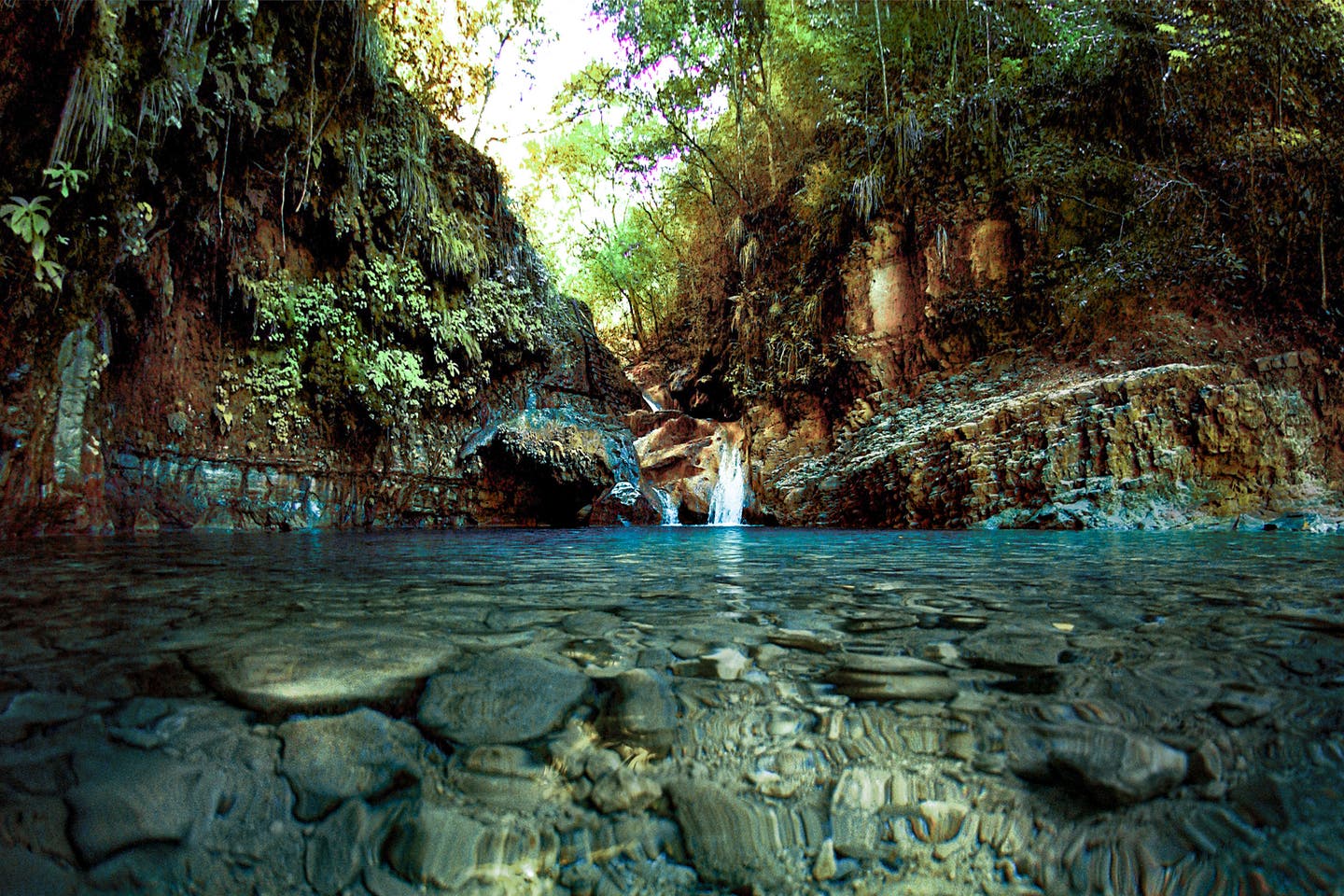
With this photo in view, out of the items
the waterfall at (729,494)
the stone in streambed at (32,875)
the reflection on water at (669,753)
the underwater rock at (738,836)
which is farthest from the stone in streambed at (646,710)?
the waterfall at (729,494)

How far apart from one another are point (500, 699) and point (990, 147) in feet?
41.2

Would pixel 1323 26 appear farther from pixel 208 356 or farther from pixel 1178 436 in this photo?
pixel 208 356

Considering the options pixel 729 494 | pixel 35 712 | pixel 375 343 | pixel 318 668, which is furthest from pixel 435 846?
pixel 729 494

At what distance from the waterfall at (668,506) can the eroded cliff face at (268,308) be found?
5.56ft

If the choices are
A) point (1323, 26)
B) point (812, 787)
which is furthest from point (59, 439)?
point (1323, 26)

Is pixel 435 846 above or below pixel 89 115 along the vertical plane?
below

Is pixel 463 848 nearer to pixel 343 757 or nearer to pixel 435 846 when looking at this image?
pixel 435 846

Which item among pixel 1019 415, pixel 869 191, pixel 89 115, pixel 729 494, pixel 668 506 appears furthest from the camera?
pixel 729 494

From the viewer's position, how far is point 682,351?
18047 mm

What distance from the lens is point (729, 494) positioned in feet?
40.5

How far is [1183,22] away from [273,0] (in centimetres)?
1210

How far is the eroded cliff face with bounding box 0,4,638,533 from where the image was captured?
4840 mm

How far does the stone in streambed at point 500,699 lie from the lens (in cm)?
92

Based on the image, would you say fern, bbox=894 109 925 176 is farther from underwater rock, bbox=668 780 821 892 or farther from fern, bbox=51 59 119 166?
underwater rock, bbox=668 780 821 892
